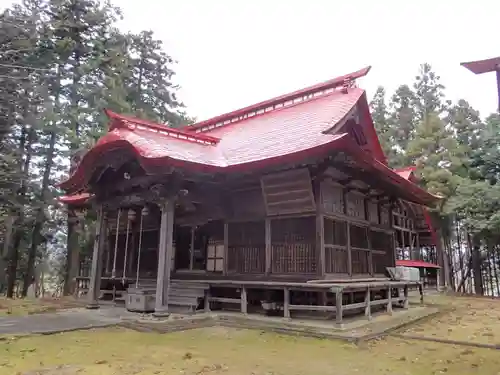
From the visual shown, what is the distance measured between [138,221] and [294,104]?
21.2 ft

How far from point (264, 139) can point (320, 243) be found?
318 centimetres

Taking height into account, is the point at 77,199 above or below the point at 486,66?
below

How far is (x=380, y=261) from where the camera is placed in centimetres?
1259

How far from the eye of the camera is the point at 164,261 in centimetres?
865

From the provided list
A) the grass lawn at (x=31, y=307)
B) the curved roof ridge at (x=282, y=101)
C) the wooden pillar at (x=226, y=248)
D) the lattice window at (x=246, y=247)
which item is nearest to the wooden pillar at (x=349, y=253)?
the lattice window at (x=246, y=247)

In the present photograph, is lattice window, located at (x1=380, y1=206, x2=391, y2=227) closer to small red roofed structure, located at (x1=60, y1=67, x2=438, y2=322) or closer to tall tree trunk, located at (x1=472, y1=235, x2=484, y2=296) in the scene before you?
small red roofed structure, located at (x1=60, y1=67, x2=438, y2=322)

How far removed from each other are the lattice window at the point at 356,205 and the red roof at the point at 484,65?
17.7ft

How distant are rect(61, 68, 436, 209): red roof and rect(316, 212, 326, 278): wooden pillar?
158 cm

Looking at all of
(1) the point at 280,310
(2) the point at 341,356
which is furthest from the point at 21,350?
(1) the point at 280,310

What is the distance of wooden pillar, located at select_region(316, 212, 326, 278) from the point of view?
907 centimetres

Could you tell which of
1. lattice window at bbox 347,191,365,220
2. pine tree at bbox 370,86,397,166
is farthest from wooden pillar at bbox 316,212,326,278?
pine tree at bbox 370,86,397,166

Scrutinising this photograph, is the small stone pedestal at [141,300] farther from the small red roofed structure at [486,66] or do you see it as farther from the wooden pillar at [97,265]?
the small red roofed structure at [486,66]

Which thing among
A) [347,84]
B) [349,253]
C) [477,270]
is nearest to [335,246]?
[349,253]

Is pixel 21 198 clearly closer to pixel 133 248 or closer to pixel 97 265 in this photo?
pixel 133 248
